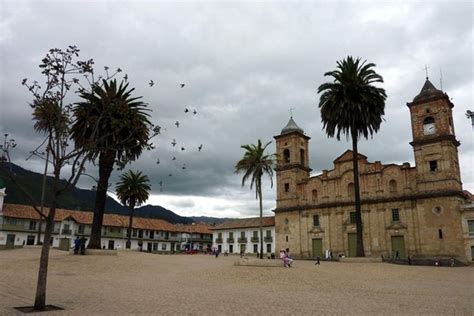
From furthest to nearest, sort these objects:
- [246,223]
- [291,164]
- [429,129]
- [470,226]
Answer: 1. [246,223]
2. [291,164]
3. [429,129]
4. [470,226]

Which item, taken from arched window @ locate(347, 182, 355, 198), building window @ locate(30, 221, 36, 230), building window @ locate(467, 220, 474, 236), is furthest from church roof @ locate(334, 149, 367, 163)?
building window @ locate(30, 221, 36, 230)

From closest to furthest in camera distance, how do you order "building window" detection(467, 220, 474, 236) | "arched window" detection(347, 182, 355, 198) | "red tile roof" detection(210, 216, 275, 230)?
"building window" detection(467, 220, 474, 236), "arched window" detection(347, 182, 355, 198), "red tile roof" detection(210, 216, 275, 230)

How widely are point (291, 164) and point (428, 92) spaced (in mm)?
21406

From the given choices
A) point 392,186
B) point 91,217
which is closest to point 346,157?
point 392,186

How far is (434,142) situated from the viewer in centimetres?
4619

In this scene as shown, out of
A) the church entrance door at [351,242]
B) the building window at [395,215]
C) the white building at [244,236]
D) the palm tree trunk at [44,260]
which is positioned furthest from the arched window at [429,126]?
the palm tree trunk at [44,260]

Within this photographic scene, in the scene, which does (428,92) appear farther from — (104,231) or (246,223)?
(104,231)

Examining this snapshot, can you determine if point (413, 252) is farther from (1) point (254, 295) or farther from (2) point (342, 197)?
(1) point (254, 295)

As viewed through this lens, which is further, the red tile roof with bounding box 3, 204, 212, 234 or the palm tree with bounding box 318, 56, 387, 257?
the red tile roof with bounding box 3, 204, 212, 234

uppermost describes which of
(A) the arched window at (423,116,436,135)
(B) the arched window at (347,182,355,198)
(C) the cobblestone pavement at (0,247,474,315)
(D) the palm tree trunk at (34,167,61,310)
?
(A) the arched window at (423,116,436,135)

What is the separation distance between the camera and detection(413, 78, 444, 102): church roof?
47.6m

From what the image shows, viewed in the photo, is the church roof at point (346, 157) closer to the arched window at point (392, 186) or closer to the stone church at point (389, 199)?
the stone church at point (389, 199)

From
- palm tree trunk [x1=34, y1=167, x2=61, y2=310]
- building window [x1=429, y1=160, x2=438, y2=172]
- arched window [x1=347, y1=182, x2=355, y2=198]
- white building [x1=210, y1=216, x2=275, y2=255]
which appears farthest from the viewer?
white building [x1=210, y1=216, x2=275, y2=255]

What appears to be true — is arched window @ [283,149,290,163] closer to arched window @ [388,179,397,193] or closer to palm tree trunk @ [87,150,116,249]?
arched window @ [388,179,397,193]
